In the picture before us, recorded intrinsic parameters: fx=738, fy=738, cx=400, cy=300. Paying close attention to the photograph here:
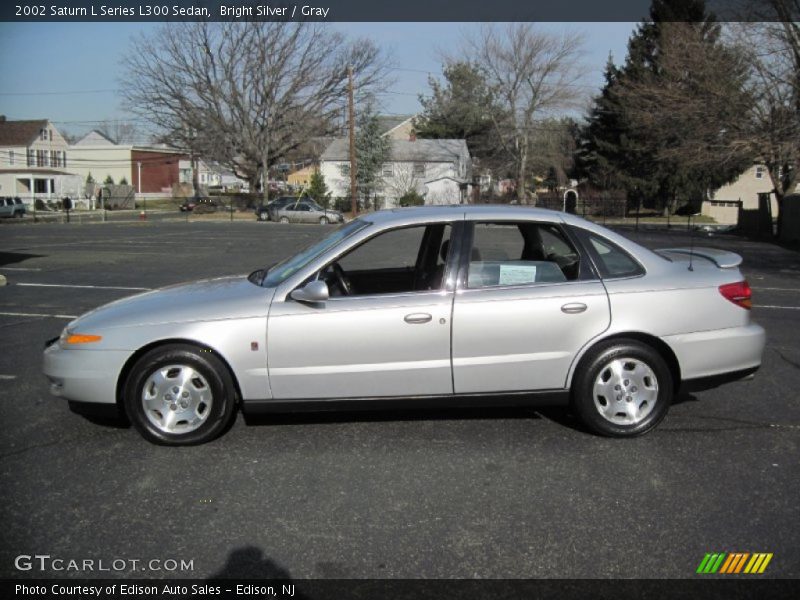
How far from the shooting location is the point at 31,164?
235 ft

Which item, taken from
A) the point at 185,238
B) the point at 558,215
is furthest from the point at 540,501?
the point at 185,238

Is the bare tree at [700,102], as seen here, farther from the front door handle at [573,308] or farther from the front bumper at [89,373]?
the front bumper at [89,373]

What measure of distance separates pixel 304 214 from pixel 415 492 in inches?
1631

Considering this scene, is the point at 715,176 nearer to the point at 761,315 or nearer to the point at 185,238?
the point at 185,238

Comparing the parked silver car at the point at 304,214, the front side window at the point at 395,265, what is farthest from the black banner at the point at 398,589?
the parked silver car at the point at 304,214

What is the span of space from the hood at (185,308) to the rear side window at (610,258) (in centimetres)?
220

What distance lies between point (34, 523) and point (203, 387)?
1279 mm

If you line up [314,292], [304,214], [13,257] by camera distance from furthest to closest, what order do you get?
[304,214] < [13,257] < [314,292]

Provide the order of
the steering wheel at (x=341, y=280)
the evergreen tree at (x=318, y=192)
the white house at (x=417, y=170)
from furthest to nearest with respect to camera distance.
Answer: the white house at (x=417, y=170) < the evergreen tree at (x=318, y=192) < the steering wheel at (x=341, y=280)

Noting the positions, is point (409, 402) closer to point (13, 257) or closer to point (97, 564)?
point (97, 564)

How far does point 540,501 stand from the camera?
3988mm

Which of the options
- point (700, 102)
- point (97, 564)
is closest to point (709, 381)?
point (97, 564)

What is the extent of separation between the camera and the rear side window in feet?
16.5

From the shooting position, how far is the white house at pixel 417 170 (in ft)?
200
